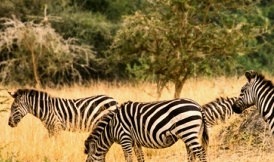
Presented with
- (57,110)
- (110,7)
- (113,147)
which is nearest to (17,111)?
(57,110)

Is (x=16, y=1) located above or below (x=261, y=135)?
above

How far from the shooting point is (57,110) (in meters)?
11.8

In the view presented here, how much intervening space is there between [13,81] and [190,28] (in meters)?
9.04

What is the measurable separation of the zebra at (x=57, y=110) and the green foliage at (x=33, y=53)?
7411 mm

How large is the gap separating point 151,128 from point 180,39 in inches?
272

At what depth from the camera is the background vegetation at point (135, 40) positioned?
1498 cm

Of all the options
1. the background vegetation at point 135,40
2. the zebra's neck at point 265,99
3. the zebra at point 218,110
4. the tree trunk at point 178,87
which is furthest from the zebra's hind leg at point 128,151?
the tree trunk at point 178,87

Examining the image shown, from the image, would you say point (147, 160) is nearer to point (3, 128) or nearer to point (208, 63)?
point (3, 128)

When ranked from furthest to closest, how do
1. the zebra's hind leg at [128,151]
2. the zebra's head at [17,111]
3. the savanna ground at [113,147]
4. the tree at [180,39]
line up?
the tree at [180,39]
the zebra's head at [17,111]
the savanna ground at [113,147]
the zebra's hind leg at [128,151]

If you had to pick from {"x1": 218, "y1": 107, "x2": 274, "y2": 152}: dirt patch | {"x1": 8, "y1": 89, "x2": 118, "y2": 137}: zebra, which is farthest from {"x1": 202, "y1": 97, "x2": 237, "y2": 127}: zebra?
{"x1": 8, "y1": 89, "x2": 118, "y2": 137}: zebra

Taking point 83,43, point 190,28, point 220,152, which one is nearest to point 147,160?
point 220,152

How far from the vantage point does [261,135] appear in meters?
9.98

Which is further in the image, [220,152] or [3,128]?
[3,128]

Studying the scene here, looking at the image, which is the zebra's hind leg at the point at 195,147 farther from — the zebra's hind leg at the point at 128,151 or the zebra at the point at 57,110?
the zebra at the point at 57,110
